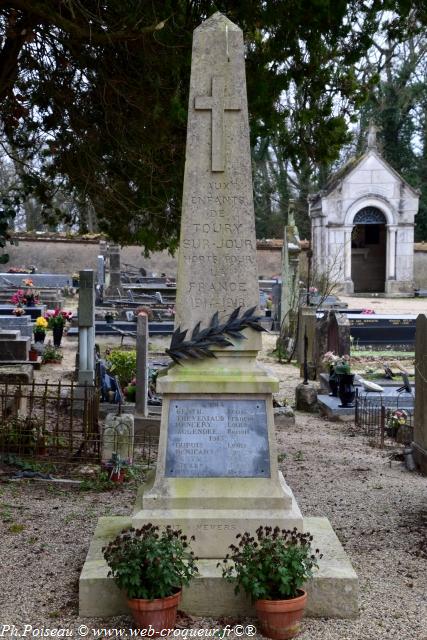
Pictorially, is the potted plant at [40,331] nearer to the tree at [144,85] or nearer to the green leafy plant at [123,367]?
the green leafy plant at [123,367]

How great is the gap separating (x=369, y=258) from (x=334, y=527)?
32520 mm

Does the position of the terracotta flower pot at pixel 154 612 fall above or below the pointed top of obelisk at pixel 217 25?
below

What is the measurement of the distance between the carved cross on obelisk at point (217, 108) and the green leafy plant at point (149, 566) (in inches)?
90.6

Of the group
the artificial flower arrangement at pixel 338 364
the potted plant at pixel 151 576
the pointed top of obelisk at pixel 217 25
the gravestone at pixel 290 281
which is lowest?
the potted plant at pixel 151 576

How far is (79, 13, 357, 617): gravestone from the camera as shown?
5.11m

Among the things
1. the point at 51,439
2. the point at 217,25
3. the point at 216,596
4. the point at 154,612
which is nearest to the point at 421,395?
the point at 51,439

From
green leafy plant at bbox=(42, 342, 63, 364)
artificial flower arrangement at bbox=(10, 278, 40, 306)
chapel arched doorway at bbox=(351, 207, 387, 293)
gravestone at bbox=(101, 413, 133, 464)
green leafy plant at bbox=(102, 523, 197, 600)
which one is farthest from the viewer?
chapel arched doorway at bbox=(351, 207, 387, 293)

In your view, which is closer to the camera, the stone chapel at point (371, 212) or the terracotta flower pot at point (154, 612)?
the terracotta flower pot at point (154, 612)

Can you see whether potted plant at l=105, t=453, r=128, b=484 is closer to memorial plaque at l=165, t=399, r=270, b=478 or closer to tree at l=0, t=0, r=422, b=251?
memorial plaque at l=165, t=399, r=270, b=478

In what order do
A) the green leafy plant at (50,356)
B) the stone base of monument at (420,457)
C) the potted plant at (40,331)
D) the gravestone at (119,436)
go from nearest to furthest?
the gravestone at (119,436) < the stone base of monument at (420,457) < the green leafy plant at (50,356) < the potted plant at (40,331)

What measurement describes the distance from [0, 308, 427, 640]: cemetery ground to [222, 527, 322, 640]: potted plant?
204mm

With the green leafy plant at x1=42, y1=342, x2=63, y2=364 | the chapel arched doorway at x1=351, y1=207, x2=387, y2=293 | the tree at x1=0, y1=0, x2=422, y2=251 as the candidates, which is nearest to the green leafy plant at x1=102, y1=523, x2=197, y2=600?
the tree at x1=0, y1=0, x2=422, y2=251

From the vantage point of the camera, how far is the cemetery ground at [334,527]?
4.71 m

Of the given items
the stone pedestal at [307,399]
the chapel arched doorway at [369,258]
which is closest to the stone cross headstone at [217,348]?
the stone pedestal at [307,399]
